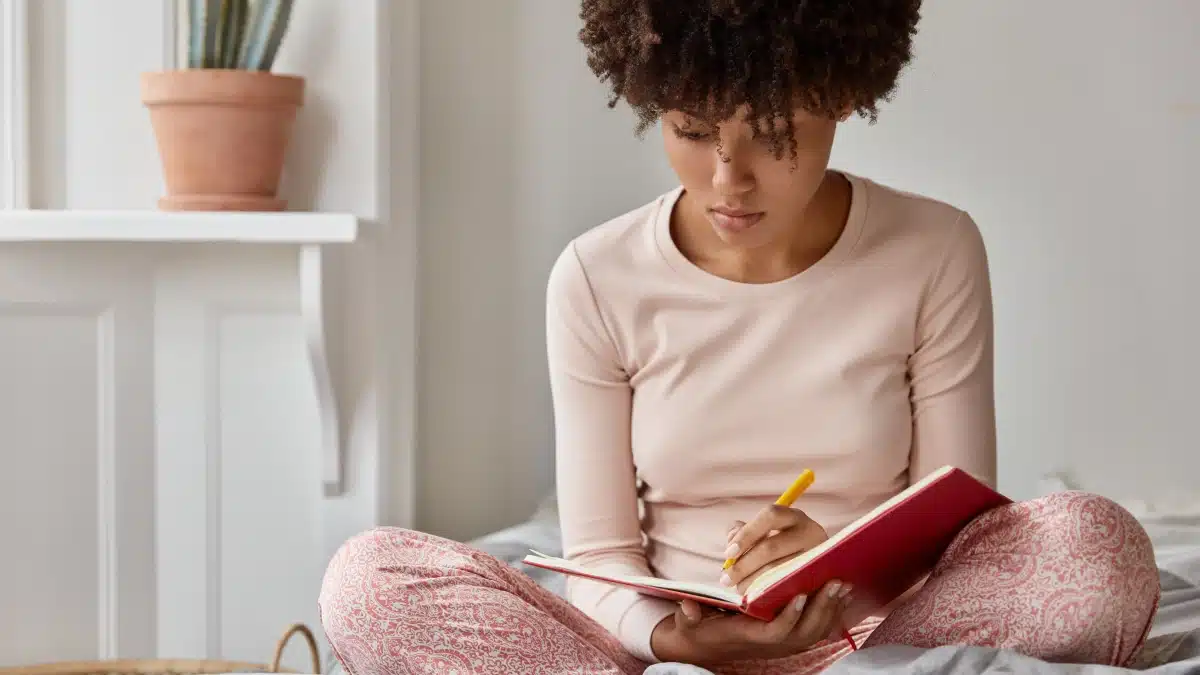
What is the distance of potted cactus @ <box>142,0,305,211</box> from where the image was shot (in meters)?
1.57

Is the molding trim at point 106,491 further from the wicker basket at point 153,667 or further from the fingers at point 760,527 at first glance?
the fingers at point 760,527

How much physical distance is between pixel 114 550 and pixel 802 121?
1.11 meters

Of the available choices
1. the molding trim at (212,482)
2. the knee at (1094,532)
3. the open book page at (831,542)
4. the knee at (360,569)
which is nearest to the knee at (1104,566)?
the knee at (1094,532)

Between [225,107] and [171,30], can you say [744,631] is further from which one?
[171,30]

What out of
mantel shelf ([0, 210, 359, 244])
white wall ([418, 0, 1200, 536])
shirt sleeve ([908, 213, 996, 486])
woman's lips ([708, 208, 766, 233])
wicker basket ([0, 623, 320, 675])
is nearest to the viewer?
woman's lips ([708, 208, 766, 233])

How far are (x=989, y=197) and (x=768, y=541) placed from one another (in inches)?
48.1

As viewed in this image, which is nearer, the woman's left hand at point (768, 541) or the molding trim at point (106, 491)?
the woman's left hand at point (768, 541)

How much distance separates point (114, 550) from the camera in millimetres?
1749

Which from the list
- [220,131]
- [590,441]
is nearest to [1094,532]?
[590,441]

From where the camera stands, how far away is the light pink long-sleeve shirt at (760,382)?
3.99 feet

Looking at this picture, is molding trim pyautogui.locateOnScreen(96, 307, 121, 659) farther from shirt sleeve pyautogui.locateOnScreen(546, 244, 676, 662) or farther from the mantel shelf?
shirt sleeve pyautogui.locateOnScreen(546, 244, 676, 662)

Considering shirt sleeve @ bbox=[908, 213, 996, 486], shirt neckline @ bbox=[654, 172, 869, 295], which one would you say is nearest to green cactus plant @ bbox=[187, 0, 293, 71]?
shirt neckline @ bbox=[654, 172, 869, 295]

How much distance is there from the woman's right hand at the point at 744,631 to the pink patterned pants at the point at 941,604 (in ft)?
0.19

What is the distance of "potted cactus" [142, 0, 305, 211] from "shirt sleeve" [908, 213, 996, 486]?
0.79 metres
